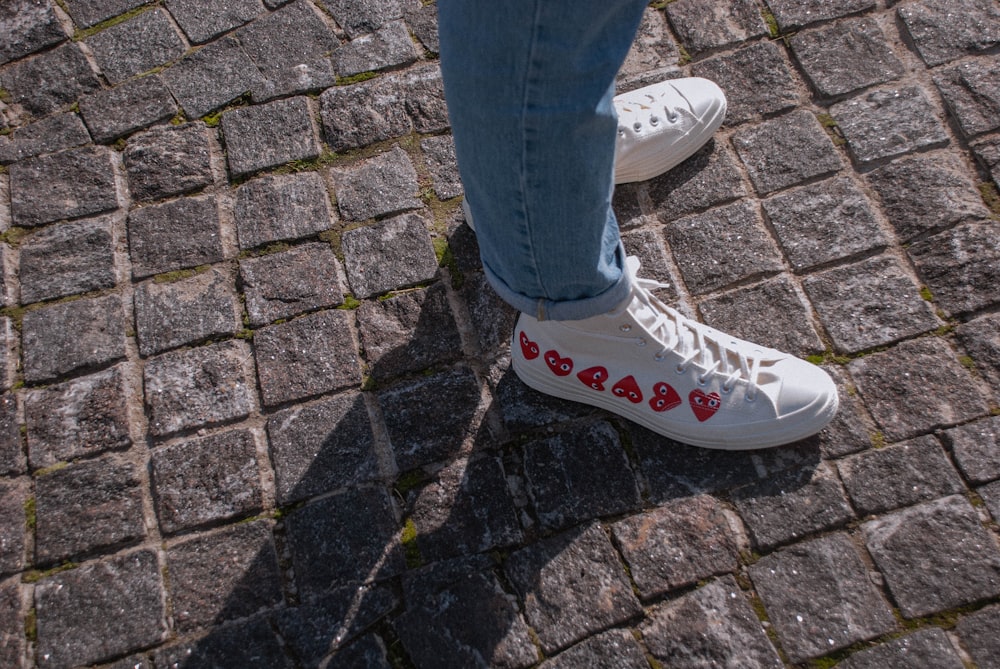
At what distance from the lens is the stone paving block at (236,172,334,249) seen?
2580mm

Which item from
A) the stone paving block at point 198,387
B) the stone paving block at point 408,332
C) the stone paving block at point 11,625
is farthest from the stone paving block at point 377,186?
the stone paving block at point 11,625

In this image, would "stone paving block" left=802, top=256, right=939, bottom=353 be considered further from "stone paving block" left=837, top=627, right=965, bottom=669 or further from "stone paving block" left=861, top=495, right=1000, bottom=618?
"stone paving block" left=837, top=627, right=965, bottom=669

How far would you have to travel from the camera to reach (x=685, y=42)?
285 centimetres

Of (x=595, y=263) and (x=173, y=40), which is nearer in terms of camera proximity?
(x=595, y=263)

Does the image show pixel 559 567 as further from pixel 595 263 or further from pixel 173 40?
pixel 173 40

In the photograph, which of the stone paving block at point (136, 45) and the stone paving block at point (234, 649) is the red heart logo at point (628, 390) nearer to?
the stone paving block at point (234, 649)

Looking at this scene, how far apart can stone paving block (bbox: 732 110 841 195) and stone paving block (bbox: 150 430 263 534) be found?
171cm

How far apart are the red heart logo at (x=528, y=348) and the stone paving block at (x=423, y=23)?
4.41 ft

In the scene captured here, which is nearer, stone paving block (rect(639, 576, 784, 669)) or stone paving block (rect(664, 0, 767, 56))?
stone paving block (rect(639, 576, 784, 669))

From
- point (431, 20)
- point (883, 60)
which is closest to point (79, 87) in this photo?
point (431, 20)

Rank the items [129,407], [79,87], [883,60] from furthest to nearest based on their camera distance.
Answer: [79,87], [883,60], [129,407]

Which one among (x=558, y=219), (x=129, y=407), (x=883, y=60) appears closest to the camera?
(x=558, y=219)

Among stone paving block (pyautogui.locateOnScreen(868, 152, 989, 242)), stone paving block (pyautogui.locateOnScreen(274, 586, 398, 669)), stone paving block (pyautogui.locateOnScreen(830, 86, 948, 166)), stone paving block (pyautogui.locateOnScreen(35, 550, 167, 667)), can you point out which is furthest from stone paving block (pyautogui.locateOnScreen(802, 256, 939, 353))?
stone paving block (pyautogui.locateOnScreen(35, 550, 167, 667))

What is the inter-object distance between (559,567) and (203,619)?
0.88 meters
